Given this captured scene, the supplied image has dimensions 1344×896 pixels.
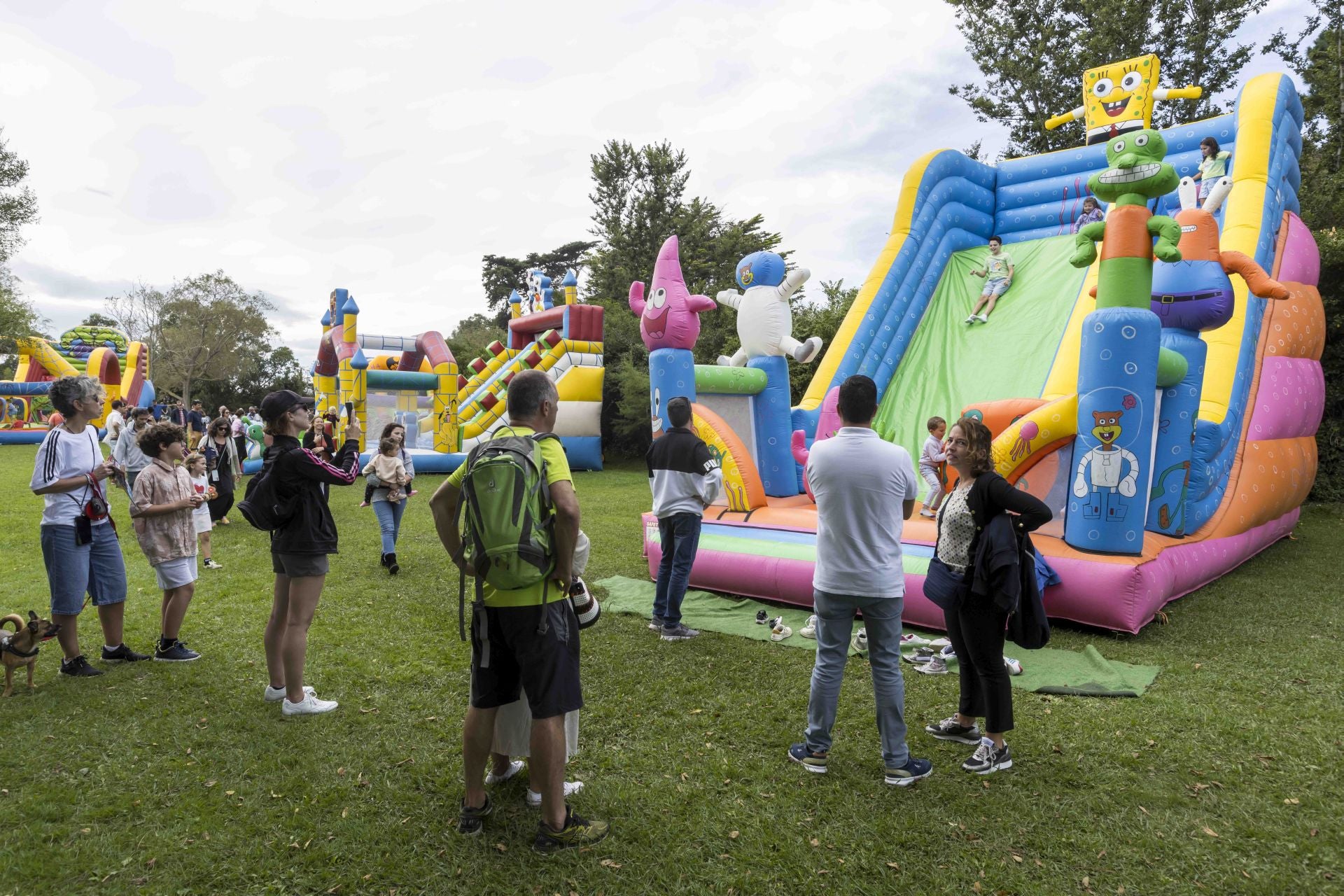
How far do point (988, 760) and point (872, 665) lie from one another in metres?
0.61

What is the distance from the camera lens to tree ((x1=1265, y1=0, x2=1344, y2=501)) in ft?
34.9

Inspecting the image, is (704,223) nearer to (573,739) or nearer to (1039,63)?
(1039,63)

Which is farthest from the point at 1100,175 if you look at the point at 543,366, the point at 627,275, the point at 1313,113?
the point at 627,275

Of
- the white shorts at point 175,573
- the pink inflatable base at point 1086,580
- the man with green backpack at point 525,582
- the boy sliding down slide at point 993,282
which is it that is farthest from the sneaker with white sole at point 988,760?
the boy sliding down slide at point 993,282

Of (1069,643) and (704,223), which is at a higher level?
(704,223)

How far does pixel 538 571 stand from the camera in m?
2.45

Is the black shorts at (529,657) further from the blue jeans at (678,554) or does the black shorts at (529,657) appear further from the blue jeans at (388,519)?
the blue jeans at (388,519)

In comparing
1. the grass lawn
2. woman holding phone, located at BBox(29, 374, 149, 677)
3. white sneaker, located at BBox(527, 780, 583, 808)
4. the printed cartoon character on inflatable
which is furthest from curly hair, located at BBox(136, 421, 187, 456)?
the printed cartoon character on inflatable

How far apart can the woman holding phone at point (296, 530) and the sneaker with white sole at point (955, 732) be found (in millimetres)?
2764

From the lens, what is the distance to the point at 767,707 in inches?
149

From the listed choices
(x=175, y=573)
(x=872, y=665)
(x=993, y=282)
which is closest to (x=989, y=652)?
(x=872, y=665)

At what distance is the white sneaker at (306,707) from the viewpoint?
3678mm

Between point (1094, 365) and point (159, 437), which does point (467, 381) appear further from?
point (1094, 365)

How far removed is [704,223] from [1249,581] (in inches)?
795
